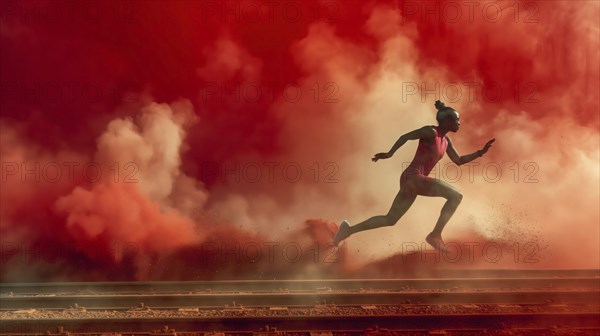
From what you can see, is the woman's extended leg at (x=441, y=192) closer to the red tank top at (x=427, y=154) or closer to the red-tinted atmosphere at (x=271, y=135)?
the red tank top at (x=427, y=154)

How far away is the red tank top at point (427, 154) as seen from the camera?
7.28 m

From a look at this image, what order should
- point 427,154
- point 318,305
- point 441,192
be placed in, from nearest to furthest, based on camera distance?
point 441,192, point 427,154, point 318,305

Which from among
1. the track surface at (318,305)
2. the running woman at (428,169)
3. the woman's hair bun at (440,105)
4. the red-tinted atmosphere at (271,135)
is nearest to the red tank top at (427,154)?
the running woman at (428,169)

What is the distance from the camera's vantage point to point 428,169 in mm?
7402

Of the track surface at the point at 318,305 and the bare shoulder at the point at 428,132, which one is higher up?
the bare shoulder at the point at 428,132

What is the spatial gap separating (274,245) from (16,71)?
642 cm

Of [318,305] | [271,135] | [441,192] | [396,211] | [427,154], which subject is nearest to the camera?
[441,192]

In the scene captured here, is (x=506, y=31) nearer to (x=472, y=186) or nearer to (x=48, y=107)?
(x=472, y=186)

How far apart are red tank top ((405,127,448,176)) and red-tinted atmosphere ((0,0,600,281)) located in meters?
4.02

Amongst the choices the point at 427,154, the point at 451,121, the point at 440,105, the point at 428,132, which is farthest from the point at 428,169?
the point at 440,105

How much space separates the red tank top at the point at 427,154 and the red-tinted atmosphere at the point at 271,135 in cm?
402

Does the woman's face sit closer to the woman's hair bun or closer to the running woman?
the running woman

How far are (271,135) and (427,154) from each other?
5.02 m

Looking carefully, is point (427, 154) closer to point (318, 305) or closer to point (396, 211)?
point (396, 211)
